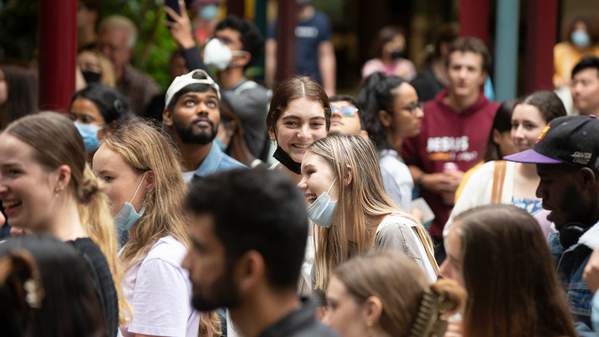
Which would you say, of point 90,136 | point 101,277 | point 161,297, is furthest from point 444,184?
point 101,277

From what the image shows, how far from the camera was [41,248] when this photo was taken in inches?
148

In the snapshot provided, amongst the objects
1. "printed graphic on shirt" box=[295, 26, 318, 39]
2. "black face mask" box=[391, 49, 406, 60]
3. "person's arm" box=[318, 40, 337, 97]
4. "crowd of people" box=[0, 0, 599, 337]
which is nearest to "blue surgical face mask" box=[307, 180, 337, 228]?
"crowd of people" box=[0, 0, 599, 337]

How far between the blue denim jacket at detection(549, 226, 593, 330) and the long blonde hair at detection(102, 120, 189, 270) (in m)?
1.56

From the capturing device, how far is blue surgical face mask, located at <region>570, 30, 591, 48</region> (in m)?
12.9

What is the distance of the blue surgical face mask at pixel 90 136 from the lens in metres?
7.79

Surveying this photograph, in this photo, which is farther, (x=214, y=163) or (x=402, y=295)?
(x=214, y=163)

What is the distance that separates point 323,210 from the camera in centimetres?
569

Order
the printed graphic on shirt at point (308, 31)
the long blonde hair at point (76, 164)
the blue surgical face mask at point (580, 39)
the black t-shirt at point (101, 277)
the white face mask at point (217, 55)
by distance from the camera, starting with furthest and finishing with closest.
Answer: the printed graphic on shirt at point (308, 31) < the blue surgical face mask at point (580, 39) < the white face mask at point (217, 55) < the long blonde hair at point (76, 164) < the black t-shirt at point (101, 277)

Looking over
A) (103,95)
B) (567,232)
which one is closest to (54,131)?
(567,232)

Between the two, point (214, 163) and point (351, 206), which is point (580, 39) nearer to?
point (214, 163)

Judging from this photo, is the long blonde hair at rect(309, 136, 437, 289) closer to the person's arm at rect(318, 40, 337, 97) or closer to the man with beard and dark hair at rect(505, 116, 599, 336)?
the man with beard and dark hair at rect(505, 116, 599, 336)

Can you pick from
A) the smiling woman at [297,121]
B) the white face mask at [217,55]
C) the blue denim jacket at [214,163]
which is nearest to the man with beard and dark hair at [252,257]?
the smiling woman at [297,121]

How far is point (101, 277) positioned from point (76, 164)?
1.57ft

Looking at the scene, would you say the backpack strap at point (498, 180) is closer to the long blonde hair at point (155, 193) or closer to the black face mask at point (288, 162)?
the black face mask at point (288, 162)
